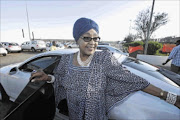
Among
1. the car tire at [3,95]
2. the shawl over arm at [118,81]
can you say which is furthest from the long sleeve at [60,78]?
the car tire at [3,95]

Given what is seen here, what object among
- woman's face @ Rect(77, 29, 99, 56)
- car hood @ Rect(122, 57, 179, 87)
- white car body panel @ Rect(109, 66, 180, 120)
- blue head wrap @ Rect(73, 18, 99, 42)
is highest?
blue head wrap @ Rect(73, 18, 99, 42)

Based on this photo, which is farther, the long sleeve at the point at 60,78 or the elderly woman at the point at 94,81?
the long sleeve at the point at 60,78

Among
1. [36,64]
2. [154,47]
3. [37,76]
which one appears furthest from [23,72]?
[154,47]

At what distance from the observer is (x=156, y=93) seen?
2.96ft

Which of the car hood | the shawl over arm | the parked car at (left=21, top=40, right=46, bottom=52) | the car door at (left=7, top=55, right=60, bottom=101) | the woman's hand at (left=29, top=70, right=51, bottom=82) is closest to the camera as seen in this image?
the shawl over arm

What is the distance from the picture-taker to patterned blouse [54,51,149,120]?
96cm

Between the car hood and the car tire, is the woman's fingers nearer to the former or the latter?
the car hood

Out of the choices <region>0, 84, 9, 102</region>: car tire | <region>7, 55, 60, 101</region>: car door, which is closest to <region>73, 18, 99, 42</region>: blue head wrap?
<region>7, 55, 60, 101</region>: car door

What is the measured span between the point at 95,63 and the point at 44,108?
106cm

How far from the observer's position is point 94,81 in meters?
0.97

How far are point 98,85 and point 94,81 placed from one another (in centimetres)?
5

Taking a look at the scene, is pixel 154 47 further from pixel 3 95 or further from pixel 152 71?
pixel 3 95

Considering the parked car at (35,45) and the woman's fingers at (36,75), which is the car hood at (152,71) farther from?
the parked car at (35,45)

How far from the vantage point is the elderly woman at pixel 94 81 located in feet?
3.14
